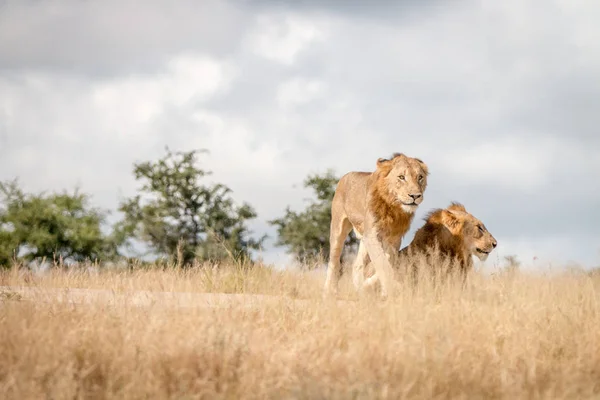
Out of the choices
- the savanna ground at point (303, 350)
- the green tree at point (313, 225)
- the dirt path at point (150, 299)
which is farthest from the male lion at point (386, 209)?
the green tree at point (313, 225)

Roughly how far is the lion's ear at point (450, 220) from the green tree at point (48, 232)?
1996 centimetres

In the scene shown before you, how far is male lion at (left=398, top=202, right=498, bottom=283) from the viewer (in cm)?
986

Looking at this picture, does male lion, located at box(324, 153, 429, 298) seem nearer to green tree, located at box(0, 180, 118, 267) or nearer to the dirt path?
the dirt path

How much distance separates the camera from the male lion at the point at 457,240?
9859mm

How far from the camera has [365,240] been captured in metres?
10.3

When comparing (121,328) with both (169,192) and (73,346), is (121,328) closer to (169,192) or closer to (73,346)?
(73,346)

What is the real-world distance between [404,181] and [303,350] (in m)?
4.21

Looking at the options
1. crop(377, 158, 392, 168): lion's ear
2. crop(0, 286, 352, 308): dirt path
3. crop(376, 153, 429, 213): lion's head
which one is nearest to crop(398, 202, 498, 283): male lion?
crop(376, 153, 429, 213): lion's head

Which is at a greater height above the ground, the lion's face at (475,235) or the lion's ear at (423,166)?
the lion's ear at (423,166)

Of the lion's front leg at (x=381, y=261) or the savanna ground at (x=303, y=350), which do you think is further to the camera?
the lion's front leg at (x=381, y=261)

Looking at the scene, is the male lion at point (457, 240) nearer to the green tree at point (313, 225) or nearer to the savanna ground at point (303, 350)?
the savanna ground at point (303, 350)

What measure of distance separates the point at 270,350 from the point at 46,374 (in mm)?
1758

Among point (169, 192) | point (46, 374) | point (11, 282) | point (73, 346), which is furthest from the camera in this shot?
point (169, 192)

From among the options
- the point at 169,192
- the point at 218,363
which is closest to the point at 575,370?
the point at 218,363
